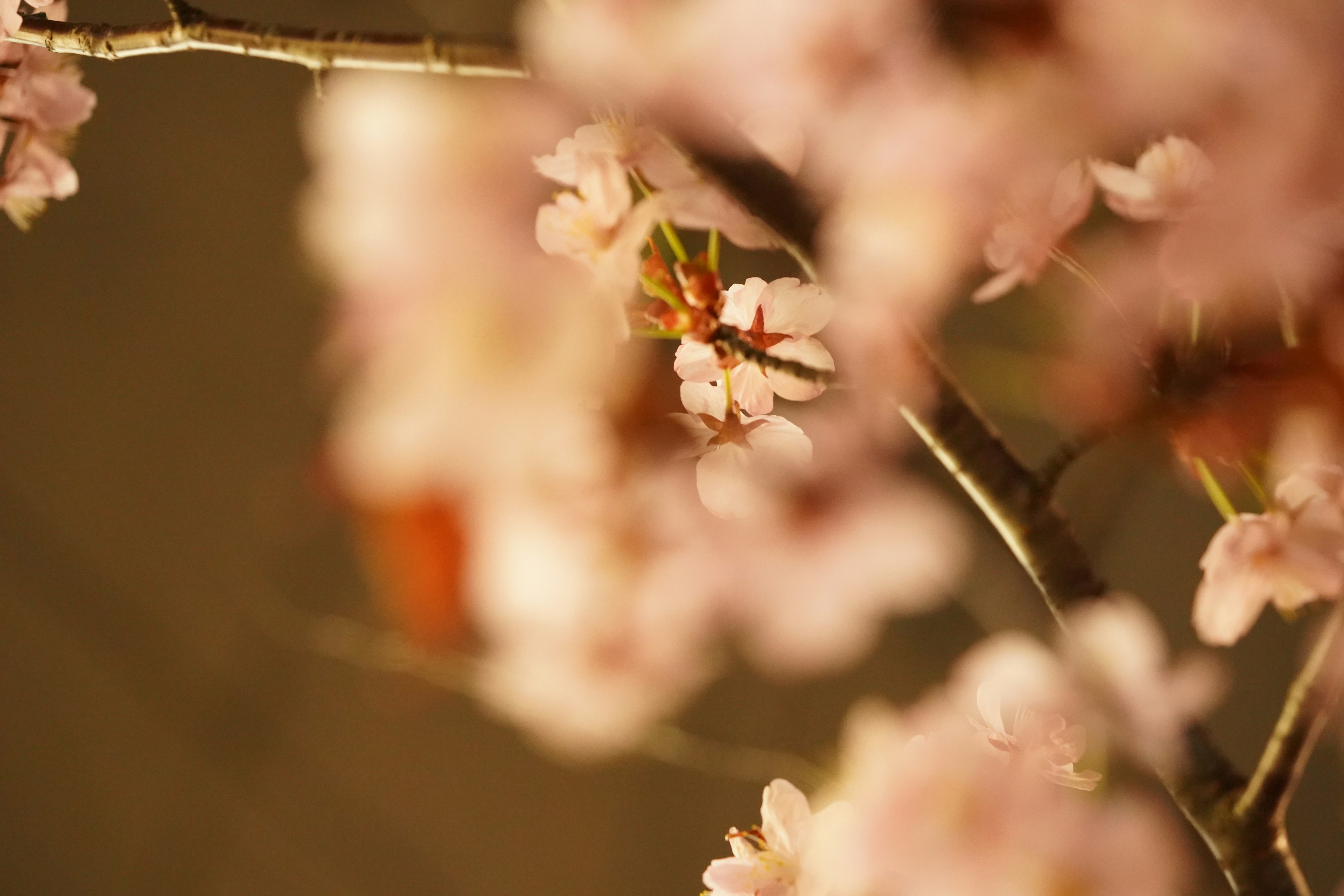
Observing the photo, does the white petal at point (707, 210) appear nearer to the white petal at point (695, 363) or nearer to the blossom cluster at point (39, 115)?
the white petal at point (695, 363)

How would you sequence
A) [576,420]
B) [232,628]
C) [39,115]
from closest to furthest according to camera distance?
[576,420]
[39,115]
[232,628]

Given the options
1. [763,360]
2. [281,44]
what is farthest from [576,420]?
[281,44]

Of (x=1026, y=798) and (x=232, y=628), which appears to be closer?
(x=1026, y=798)

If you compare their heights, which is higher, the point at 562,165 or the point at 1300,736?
the point at 562,165

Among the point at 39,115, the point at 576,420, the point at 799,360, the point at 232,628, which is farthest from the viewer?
the point at 232,628

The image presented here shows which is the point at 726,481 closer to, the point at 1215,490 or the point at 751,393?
the point at 751,393

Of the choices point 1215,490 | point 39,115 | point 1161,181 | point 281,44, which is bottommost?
point 1215,490

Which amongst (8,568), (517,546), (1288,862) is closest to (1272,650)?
(1288,862)
